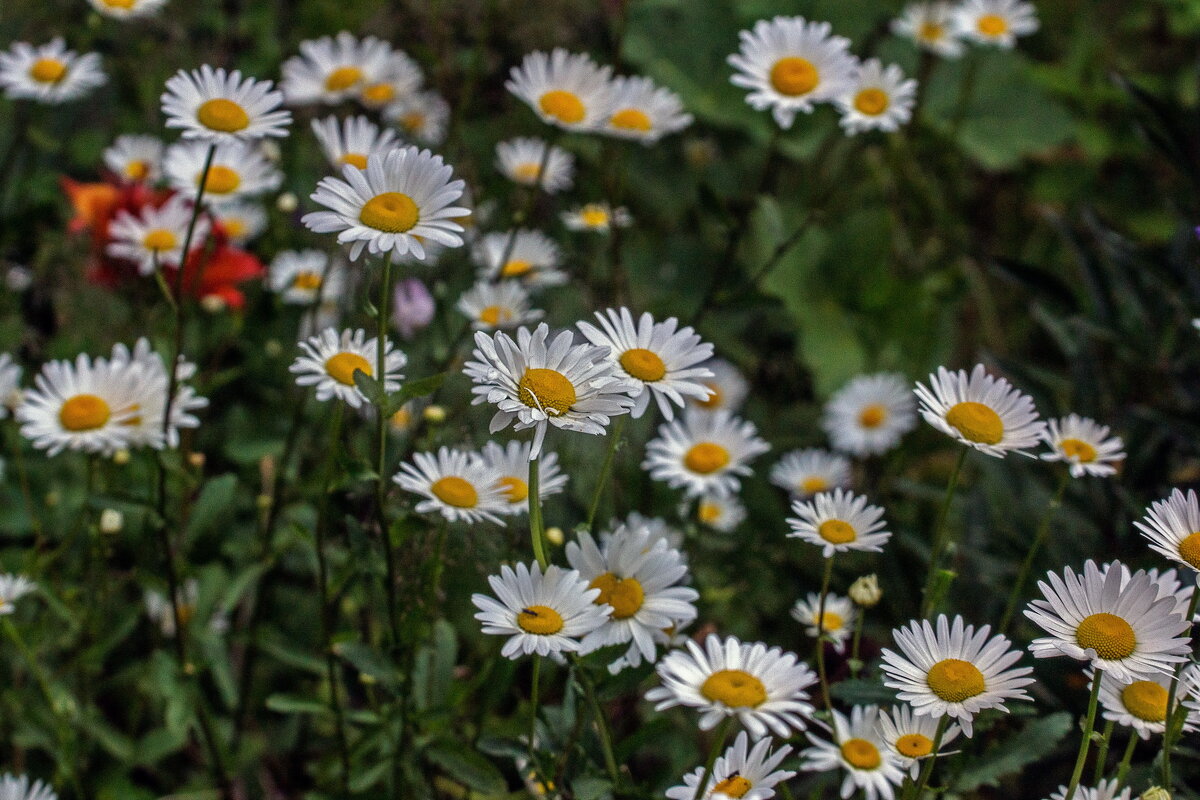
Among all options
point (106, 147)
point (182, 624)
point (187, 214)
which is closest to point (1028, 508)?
point (182, 624)

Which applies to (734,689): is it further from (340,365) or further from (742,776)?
(340,365)

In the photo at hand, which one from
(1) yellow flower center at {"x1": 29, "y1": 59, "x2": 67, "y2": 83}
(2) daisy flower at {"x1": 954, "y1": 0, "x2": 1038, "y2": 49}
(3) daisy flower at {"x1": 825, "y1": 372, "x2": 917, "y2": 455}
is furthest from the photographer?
(2) daisy flower at {"x1": 954, "y1": 0, "x2": 1038, "y2": 49}

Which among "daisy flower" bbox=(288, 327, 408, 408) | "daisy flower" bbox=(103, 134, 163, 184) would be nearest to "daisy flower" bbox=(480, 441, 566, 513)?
"daisy flower" bbox=(288, 327, 408, 408)

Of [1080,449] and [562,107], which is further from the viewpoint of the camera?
[562,107]

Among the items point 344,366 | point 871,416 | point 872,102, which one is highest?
point 872,102

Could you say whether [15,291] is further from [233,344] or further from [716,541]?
[716,541]

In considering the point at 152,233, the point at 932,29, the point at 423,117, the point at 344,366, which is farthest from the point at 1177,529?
the point at 932,29

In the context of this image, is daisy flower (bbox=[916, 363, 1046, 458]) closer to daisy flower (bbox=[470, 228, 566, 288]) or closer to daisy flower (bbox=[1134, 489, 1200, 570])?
daisy flower (bbox=[1134, 489, 1200, 570])
